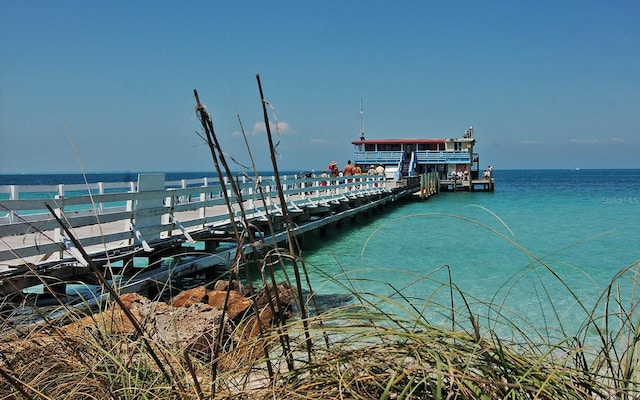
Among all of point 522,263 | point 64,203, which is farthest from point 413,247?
point 64,203

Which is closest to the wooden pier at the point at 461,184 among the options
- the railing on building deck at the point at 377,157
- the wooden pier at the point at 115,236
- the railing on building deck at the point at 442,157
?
the railing on building deck at the point at 442,157

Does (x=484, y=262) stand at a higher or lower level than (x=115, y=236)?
lower

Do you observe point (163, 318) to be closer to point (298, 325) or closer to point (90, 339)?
point (90, 339)

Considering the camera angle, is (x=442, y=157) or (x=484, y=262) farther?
(x=442, y=157)

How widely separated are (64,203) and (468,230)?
16.2 m

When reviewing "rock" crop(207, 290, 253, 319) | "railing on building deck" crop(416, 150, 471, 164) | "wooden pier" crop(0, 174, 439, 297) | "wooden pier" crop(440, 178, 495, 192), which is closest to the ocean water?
"rock" crop(207, 290, 253, 319)

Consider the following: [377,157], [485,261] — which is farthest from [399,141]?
[485,261]

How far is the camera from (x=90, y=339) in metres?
2.00

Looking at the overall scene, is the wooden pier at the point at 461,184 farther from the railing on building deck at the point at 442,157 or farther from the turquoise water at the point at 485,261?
the turquoise water at the point at 485,261

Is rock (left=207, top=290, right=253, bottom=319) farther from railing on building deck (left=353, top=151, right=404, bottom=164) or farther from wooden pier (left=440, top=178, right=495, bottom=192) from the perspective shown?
wooden pier (left=440, top=178, right=495, bottom=192)

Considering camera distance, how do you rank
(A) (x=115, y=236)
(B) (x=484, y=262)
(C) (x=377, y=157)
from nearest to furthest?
(A) (x=115, y=236) → (B) (x=484, y=262) → (C) (x=377, y=157)

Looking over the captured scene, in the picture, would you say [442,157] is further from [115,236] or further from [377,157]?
[115,236]

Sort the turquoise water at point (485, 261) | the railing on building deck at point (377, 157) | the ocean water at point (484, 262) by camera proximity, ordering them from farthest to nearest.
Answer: the railing on building deck at point (377, 157) < the turquoise water at point (485, 261) < the ocean water at point (484, 262)

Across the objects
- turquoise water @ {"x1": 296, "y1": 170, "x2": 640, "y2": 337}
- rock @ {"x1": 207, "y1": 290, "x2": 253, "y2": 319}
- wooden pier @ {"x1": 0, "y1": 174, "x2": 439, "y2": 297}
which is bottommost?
turquoise water @ {"x1": 296, "y1": 170, "x2": 640, "y2": 337}
